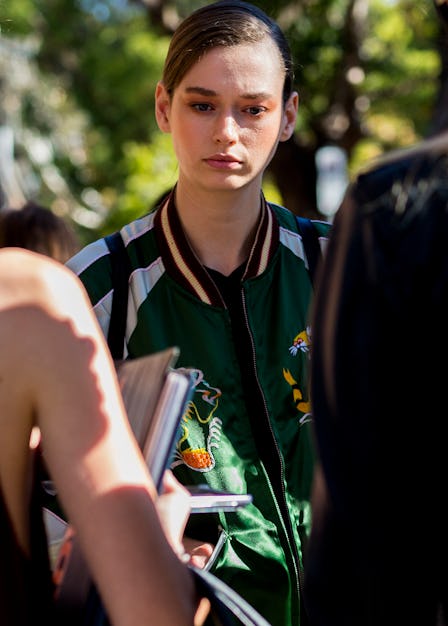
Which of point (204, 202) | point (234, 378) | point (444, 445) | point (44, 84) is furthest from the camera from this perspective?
point (44, 84)

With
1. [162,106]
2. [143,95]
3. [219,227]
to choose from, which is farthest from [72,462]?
[143,95]

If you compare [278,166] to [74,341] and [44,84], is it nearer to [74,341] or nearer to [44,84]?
[74,341]

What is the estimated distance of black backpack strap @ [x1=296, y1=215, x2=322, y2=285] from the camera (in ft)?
9.96

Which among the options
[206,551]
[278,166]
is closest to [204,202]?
[206,551]

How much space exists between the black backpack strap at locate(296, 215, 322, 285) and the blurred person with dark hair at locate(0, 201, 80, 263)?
4.79 feet

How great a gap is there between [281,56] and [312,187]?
8439 millimetres

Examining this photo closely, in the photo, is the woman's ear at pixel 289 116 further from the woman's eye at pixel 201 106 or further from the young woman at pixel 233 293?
the woman's eye at pixel 201 106

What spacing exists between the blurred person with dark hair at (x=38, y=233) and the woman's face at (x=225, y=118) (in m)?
1.46

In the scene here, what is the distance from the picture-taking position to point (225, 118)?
2.95 metres

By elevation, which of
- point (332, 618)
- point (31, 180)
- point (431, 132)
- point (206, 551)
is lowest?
point (31, 180)

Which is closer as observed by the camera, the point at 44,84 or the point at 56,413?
the point at 56,413

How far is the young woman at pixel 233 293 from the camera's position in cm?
270

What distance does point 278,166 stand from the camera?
1152cm

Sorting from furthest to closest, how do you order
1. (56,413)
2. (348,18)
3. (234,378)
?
1. (348,18)
2. (234,378)
3. (56,413)
